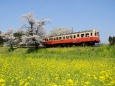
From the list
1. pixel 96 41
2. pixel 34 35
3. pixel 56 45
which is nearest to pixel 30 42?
pixel 34 35

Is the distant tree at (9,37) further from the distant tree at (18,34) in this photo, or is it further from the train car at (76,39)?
the train car at (76,39)

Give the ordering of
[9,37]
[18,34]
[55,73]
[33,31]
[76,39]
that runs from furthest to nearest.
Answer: [18,34], [9,37], [33,31], [76,39], [55,73]

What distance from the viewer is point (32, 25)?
5181 cm

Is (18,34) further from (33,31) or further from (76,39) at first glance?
(76,39)

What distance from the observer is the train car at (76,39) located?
40.2 m

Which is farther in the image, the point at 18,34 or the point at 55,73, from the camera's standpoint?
the point at 18,34

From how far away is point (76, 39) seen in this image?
43.2 metres

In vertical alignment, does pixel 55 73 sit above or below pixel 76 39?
below

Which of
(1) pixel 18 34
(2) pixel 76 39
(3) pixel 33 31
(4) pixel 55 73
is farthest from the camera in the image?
(1) pixel 18 34

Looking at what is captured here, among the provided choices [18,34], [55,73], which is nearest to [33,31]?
[18,34]

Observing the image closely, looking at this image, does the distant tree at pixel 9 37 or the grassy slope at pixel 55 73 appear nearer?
the grassy slope at pixel 55 73

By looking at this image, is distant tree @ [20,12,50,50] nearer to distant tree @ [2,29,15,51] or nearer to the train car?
the train car

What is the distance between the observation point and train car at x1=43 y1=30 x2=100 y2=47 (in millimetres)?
40188

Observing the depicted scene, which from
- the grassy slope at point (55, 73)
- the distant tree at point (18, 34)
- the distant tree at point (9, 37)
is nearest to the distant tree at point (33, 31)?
the distant tree at point (18, 34)
